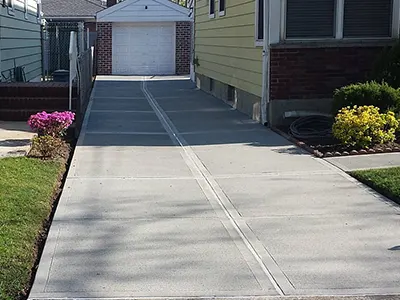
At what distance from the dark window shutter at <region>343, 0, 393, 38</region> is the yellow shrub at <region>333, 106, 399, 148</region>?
2857mm

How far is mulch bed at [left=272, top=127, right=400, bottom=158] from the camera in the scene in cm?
1005

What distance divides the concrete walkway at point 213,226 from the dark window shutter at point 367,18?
9.99 feet

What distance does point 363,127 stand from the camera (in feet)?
33.5

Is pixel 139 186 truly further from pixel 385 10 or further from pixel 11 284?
pixel 385 10

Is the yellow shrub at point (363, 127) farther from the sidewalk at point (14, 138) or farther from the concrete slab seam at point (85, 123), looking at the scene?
the sidewalk at point (14, 138)

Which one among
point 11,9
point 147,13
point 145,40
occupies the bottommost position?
point 145,40

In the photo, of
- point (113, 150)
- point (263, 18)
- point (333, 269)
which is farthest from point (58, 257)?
point (263, 18)

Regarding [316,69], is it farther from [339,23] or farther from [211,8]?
[211,8]

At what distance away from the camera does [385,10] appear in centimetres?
1300

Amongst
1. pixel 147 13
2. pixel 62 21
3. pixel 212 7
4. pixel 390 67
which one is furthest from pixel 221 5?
pixel 62 21

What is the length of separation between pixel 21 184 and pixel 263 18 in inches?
278

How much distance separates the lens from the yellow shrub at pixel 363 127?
10.2 meters

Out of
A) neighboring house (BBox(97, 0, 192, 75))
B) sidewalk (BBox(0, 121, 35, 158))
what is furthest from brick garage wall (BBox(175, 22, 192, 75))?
sidewalk (BBox(0, 121, 35, 158))

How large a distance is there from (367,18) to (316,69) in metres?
1.34
